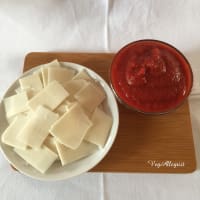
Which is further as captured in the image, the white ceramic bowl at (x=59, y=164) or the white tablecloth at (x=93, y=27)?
the white tablecloth at (x=93, y=27)

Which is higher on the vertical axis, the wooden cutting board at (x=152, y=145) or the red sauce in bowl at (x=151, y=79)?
the red sauce in bowl at (x=151, y=79)

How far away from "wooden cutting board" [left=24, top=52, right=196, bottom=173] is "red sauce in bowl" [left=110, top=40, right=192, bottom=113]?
0.06 m

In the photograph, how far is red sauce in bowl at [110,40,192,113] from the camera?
0.75m

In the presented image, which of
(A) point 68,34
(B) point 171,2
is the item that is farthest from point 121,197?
(B) point 171,2

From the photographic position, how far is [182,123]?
0.81m

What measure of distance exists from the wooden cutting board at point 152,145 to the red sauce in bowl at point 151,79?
0.06m

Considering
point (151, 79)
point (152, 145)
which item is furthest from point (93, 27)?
point (152, 145)

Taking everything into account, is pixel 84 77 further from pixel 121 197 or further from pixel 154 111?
pixel 121 197

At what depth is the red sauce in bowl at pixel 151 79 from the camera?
2.48ft

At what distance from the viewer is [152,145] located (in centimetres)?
78

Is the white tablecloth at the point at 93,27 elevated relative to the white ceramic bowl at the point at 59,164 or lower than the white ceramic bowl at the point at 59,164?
elevated

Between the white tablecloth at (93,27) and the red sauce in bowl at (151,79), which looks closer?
the red sauce in bowl at (151,79)

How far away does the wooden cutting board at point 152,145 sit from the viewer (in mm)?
764

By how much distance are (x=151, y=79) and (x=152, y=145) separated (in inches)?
6.7
